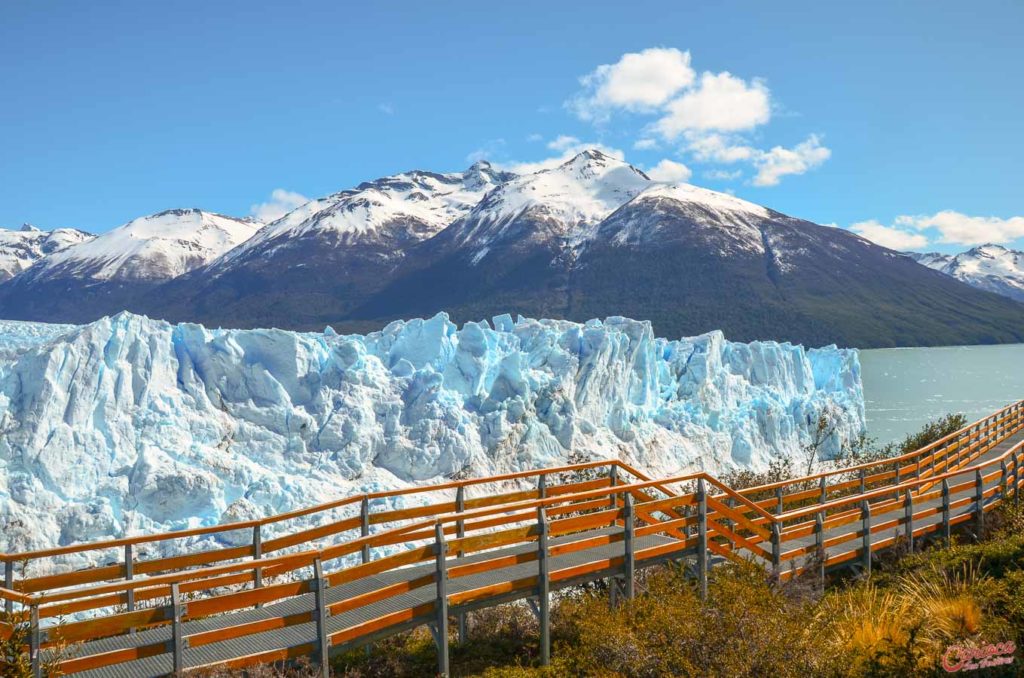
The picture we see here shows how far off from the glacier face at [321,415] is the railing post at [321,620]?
1430 cm

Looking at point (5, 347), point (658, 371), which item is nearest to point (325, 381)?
point (5, 347)

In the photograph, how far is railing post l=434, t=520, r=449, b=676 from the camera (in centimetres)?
655

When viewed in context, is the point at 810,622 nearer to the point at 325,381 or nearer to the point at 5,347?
the point at 325,381

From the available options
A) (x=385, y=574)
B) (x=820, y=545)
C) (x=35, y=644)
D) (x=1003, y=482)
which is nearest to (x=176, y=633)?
(x=35, y=644)

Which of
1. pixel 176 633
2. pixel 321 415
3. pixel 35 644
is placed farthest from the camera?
pixel 321 415

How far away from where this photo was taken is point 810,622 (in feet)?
22.0

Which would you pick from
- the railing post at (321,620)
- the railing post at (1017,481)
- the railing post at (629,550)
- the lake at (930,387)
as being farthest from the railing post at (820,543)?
the lake at (930,387)

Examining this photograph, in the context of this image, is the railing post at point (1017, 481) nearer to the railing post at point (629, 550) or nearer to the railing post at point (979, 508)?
the railing post at point (979, 508)

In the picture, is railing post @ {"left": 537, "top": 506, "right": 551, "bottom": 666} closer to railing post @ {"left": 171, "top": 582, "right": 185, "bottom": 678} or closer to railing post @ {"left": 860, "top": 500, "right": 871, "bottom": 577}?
railing post @ {"left": 171, "top": 582, "right": 185, "bottom": 678}

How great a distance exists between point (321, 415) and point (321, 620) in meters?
19.0

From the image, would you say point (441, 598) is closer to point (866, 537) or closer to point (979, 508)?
point (866, 537)

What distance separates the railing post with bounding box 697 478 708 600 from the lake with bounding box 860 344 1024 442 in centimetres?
3914

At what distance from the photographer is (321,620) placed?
596 centimetres

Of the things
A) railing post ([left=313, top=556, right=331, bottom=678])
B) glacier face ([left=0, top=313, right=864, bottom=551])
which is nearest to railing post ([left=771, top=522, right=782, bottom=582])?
railing post ([left=313, top=556, right=331, bottom=678])
